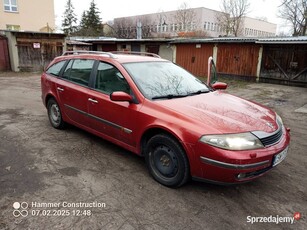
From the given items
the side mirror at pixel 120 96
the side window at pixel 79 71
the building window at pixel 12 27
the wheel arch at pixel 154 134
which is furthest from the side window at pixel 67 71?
the building window at pixel 12 27

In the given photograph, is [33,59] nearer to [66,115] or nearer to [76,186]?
[66,115]

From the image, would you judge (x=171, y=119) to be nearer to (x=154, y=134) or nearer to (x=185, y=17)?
(x=154, y=134)

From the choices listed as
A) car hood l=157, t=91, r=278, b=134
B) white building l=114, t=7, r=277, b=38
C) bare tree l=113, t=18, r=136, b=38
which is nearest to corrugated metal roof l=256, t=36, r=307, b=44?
car hood l=157, t=91, r=278, b=134

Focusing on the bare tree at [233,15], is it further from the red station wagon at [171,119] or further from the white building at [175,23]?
the red station wagon at [171,119]

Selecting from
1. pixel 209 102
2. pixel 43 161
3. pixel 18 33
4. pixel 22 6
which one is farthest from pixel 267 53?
pixel 22 6

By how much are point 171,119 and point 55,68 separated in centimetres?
330

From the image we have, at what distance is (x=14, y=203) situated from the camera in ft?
9.39

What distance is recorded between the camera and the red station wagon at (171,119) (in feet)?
9.08

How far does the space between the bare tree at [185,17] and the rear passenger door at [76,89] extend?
52058 millimetres

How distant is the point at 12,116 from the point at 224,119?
217 inches

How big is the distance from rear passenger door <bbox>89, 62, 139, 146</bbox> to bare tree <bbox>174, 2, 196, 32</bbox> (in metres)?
52.7

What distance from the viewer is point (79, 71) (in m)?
4.63

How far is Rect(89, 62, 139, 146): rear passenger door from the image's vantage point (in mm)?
3590

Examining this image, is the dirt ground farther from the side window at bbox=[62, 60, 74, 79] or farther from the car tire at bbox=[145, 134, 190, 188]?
the side window at bbox=[62, 60, 74, 79]
